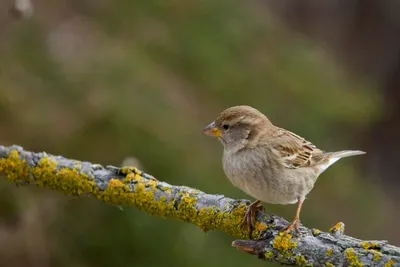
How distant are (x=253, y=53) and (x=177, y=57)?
686 mm

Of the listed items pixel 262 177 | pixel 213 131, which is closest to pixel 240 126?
pixel 213 131

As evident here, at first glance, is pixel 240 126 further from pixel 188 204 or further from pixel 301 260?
pixel 301 260

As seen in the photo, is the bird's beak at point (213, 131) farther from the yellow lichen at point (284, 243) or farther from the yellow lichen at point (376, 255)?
the yellow lichen at point (376, 255)

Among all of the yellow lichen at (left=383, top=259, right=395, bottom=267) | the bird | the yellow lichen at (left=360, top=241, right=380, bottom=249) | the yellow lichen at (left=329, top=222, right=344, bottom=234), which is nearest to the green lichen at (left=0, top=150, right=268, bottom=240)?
the bird

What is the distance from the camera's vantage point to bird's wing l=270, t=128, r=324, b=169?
13.6 feet

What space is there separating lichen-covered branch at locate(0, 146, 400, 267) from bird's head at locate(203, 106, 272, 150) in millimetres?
552

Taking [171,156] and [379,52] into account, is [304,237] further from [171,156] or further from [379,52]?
[379,52]

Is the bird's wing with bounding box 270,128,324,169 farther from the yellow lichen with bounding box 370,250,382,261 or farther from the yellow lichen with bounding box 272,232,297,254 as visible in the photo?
the yellow lichen with bounding box 370,250,382,261

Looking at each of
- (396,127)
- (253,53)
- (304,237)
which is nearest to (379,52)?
(396,127)

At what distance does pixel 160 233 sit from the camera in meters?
4.83

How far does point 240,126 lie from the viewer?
428 centimetres

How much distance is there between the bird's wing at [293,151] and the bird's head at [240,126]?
121 millimetres

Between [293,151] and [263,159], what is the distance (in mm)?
290

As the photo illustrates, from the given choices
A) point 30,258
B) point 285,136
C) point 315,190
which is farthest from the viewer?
point 315,190
